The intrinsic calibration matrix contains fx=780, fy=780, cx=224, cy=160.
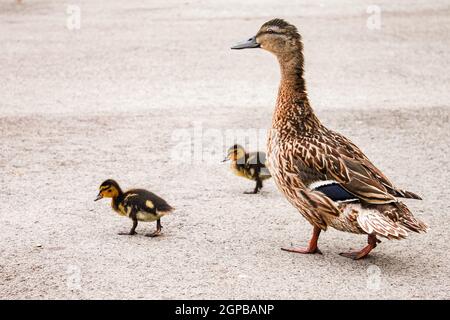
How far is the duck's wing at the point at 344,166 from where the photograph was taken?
5137mm

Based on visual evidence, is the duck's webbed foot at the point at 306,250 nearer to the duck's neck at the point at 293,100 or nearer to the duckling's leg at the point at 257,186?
the duck's neck at the point at 293,100

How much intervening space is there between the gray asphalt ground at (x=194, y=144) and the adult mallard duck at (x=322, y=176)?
379mm

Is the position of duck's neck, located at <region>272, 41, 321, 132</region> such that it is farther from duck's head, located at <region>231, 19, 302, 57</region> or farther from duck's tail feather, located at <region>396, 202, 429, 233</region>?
duck's tail feather, located at <region>396, 202, 429, 233</region>

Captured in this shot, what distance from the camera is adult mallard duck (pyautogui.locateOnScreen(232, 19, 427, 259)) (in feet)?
16.8

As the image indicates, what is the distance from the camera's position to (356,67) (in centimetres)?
1270

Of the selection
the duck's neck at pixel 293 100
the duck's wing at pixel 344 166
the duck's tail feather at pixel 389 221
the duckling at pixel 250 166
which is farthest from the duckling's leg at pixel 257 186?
the duck's tail feather at pixel 389 221

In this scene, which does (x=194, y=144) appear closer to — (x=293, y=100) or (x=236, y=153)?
(x=236, y=153)

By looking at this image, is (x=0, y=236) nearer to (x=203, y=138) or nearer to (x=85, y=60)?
(x=203, y=138)

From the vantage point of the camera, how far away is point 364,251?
5.54 m

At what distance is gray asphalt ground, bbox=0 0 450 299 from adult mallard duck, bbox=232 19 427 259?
1.24 feet

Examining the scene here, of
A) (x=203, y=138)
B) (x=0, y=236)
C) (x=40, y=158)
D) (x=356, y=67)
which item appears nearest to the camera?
(x=0, y=236)

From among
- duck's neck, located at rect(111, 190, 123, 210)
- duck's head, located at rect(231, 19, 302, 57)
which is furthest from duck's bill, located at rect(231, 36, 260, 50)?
duck's neck, located at rect(111, 190, 123, 210)

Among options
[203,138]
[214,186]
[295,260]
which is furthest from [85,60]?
[295,260]

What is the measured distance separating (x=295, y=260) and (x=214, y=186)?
6.76 ft
